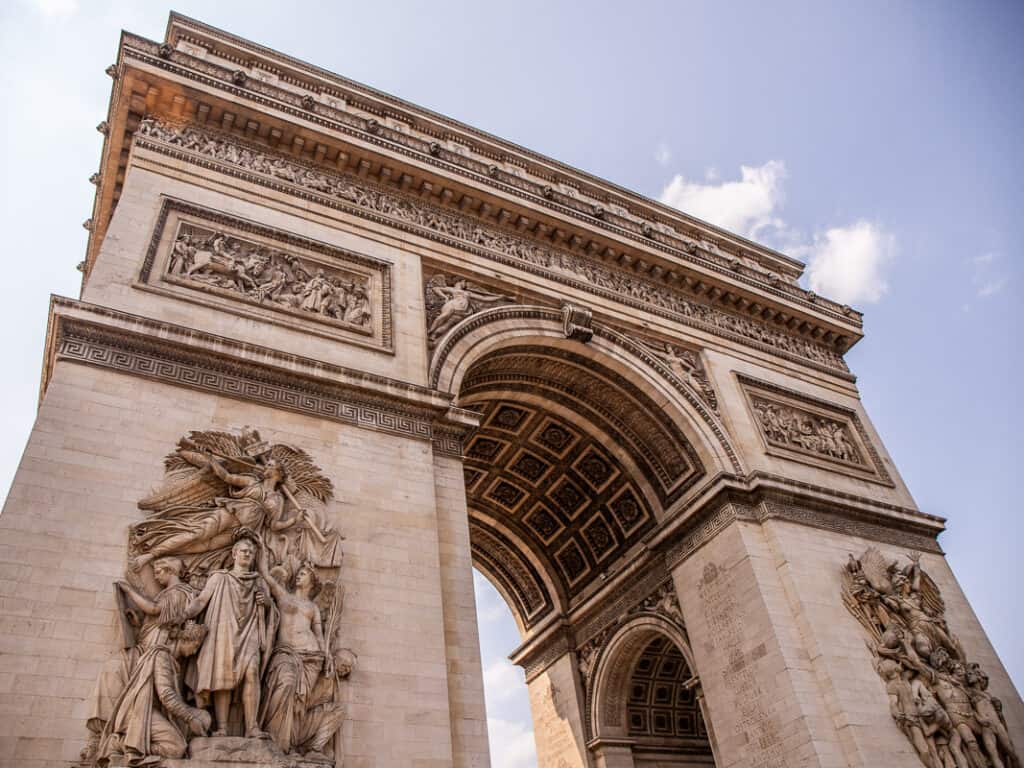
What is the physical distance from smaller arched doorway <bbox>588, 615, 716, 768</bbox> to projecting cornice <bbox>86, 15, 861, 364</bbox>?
708cm

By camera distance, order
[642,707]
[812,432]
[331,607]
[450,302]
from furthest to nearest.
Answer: [642,707]
[812,432]
[450,302]
[331,607]

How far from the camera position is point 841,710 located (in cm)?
1088

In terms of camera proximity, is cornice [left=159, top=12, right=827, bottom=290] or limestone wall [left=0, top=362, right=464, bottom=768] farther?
cornice [left=159, top=12, right=827, bottom=290]

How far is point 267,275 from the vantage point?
1097cm

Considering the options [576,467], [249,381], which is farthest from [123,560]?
[576,467]

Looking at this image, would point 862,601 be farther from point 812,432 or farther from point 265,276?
point 265,276

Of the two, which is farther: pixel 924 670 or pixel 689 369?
pixel 689 369

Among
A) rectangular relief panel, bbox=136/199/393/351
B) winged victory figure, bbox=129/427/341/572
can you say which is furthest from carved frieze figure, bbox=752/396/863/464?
winged victory figure, bbox=129/427/341/572

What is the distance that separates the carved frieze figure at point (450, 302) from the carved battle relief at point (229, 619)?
3752 mm

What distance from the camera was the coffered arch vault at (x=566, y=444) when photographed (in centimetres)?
1355

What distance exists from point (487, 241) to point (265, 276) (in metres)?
4.45

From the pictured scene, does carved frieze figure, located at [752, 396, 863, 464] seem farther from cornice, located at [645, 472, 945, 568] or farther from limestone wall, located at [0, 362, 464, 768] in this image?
limestone wall, located at [0, 362, 464, 768]

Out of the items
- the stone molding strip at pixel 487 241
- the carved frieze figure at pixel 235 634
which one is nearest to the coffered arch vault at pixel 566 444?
the stone molding strip at pixel 487 241

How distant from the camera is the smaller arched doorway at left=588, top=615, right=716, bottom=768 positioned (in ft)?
49.4
